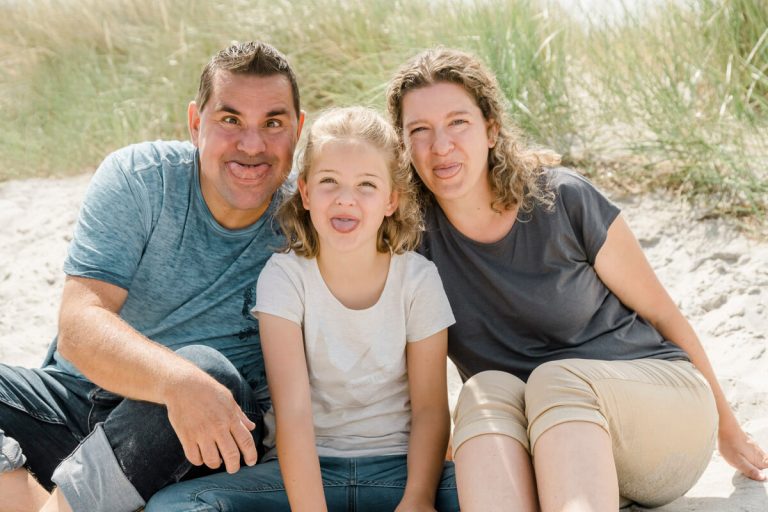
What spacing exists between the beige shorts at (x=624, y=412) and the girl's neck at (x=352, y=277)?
425 millimetres

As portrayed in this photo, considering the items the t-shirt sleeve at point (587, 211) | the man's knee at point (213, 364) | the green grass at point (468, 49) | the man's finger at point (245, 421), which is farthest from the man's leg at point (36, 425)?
the green grass at point (468, 49)

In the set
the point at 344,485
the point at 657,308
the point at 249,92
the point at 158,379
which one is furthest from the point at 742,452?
the point at 249,92

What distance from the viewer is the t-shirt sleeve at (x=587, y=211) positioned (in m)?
3.02

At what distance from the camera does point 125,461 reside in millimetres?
2611

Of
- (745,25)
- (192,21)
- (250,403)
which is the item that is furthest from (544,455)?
(192,21)

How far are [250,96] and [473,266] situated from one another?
0.92 metres

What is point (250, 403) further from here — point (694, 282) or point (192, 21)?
point (192, 21)

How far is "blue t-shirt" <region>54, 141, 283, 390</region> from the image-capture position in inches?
118

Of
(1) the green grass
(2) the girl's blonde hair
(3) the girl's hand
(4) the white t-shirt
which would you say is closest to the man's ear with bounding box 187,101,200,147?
(2) the girl's blonde hair

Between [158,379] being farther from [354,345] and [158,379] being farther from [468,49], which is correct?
[468,49]

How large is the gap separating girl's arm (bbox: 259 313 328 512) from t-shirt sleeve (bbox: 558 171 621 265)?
0.97m

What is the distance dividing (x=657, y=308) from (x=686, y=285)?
4.76 feet

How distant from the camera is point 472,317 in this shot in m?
3.06

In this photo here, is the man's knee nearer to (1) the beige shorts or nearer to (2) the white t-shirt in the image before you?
(2) the white t-shirt
